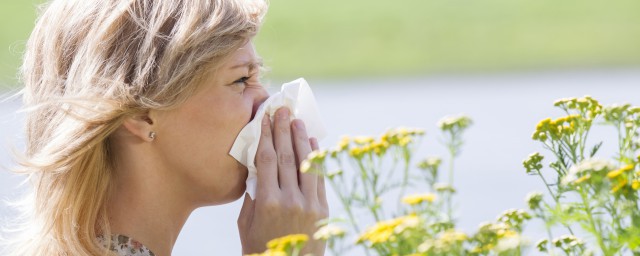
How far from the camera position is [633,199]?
2.82 ft

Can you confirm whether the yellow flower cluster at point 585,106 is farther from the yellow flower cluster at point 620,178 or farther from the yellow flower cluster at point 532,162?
the yellow flower cluster at point 620,178

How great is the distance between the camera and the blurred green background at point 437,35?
11102 mm

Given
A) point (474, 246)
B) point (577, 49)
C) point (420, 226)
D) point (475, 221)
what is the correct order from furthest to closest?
point (577, 49) < point (475, 221) < point (474, 246) < point (420, 226)

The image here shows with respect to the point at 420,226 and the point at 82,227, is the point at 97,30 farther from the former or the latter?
the point at 420,226

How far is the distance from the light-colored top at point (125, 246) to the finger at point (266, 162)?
0.72ft

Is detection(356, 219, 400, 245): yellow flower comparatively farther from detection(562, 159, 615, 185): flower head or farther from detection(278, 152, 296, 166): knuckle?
detection(278, 152, 296, 166): knuckle

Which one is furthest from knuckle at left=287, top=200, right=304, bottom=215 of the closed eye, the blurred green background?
the blurred green background

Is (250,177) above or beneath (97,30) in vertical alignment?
beneath

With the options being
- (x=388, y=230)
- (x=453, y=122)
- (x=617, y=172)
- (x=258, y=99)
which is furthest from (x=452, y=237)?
(x=258, y=99)

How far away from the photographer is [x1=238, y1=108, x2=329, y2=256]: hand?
1.60m

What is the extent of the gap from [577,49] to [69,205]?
10.2m

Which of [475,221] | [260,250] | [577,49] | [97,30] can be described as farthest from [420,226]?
[577,49]

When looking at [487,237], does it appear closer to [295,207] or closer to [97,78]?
[295,207]

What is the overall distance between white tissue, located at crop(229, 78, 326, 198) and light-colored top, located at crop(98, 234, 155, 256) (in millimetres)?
202
